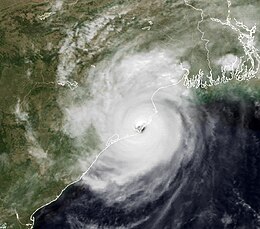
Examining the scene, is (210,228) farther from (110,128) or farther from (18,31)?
(18,31)

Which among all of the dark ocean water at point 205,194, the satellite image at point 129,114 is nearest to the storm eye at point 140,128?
the satellite image at point 129,114

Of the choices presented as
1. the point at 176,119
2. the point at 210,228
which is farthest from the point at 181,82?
the point at 210,228

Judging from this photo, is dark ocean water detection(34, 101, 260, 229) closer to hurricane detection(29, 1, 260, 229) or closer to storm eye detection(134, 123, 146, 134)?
hurricane detection(29, 1, 260, 229)

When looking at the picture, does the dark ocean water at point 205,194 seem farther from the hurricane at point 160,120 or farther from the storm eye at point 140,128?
the storm eye at point 140,128

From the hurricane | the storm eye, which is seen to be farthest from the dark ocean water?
the storm eye

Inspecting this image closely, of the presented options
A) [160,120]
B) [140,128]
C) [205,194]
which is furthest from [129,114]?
[205,194]

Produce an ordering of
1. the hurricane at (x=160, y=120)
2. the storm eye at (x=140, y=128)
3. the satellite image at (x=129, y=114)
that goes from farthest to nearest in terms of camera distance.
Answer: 1. the storm eye at (x=140, y=128)
2. the satellite image at (x=129, y=114)
3. the hurricane at (x=160, y=120)
